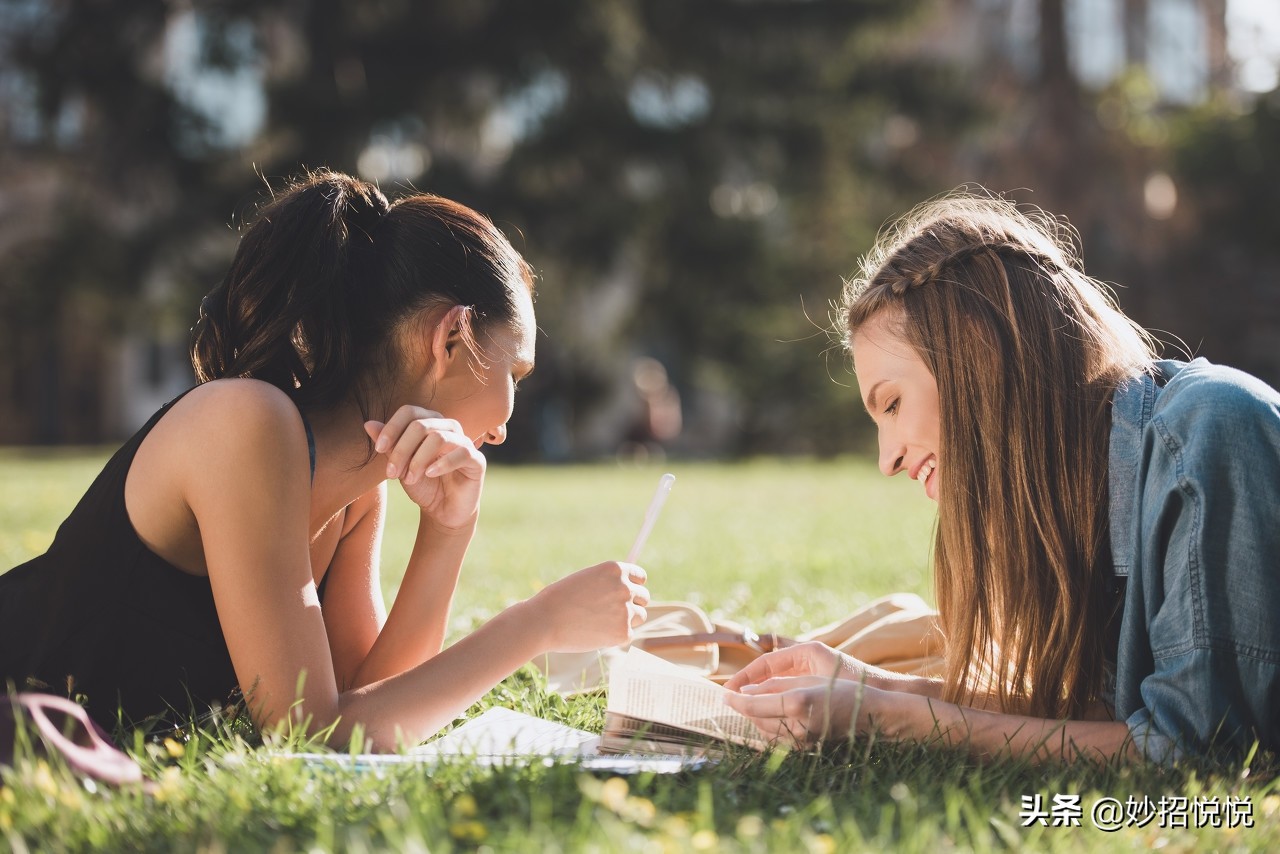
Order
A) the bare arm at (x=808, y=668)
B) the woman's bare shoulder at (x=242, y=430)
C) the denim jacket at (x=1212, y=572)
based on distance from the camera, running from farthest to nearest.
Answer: the bare arm at (x=808, y=668)
the woman's bare shoulder at (x=242, y=430)
the denim jacket at (x=1212, y=572)

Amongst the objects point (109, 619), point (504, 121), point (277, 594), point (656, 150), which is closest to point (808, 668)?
point (277, 594)

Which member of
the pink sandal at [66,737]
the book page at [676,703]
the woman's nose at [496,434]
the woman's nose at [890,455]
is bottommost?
the book page at [676,703]

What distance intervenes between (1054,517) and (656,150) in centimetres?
1329

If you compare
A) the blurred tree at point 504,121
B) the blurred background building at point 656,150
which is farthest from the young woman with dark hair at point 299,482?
the blurred tree at point 504,121

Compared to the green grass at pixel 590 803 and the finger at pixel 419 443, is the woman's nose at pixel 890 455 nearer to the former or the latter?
the green grass at pixel 590 803

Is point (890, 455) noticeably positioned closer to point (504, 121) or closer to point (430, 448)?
point (430, 448)

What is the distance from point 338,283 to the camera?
241 centimetres

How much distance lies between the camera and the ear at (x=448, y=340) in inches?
95.7

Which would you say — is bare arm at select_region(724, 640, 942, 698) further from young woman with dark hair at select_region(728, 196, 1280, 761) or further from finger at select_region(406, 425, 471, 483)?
finger at select_region(406, 425, 471, 483)

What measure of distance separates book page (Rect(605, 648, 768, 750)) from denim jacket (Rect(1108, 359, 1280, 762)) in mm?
716

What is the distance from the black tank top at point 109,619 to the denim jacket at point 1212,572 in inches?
62.1

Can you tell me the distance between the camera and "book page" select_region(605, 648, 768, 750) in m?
2.29

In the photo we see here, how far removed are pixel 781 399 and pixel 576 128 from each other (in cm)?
709

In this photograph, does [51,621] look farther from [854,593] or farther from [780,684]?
[854,593]
